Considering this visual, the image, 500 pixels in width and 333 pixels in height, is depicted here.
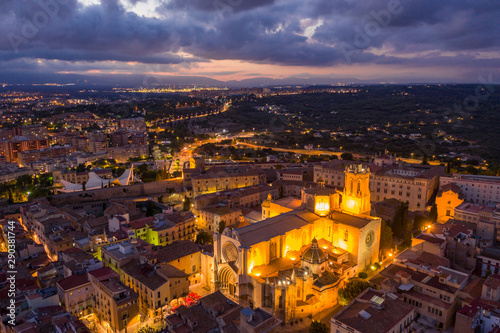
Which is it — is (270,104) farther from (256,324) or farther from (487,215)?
(256,324)

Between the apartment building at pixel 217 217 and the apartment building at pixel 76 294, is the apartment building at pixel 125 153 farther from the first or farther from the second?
the apartment building at pixel 76 294

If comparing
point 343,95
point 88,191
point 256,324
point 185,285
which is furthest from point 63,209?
point 343,95

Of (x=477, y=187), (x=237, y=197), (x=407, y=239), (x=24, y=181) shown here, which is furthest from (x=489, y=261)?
(x=24, y=181)

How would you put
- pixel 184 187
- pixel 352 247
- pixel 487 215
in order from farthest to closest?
pixel 184 187
pixel 487 215
pixel 352 247

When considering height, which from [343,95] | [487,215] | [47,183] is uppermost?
[343,95]

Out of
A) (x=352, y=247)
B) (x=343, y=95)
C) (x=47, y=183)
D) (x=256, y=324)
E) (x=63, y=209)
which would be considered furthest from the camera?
(x=343, y=95)

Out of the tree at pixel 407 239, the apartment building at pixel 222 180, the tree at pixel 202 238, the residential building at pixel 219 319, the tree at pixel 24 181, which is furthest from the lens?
the tree at pixel 24 181

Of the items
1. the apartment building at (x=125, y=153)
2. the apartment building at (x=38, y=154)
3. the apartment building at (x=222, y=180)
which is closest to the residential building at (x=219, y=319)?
the apartment building at (x=222, y=180)
